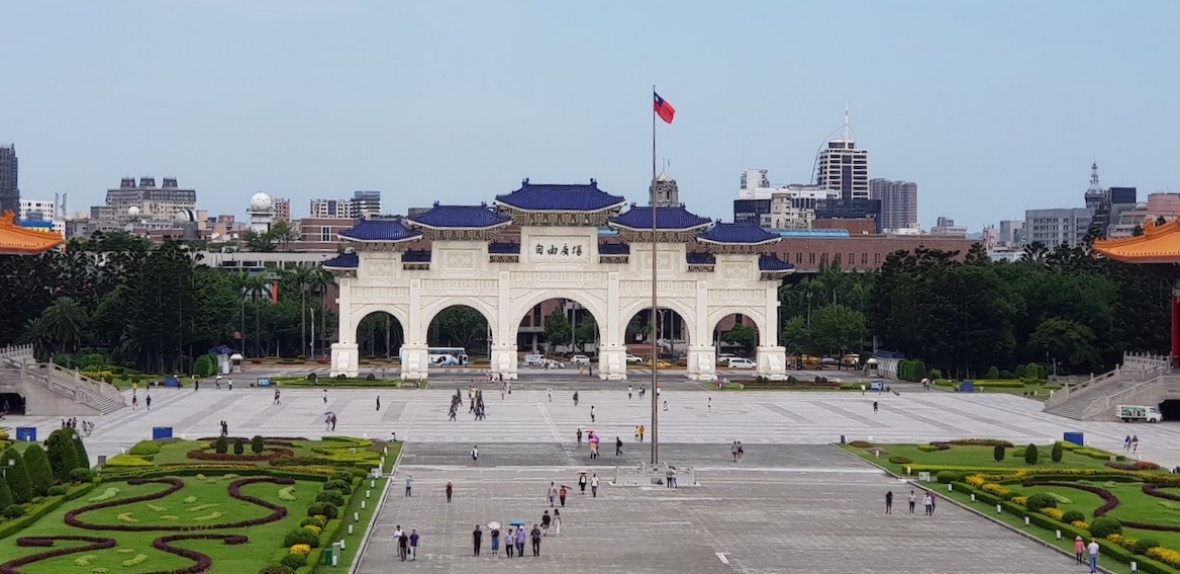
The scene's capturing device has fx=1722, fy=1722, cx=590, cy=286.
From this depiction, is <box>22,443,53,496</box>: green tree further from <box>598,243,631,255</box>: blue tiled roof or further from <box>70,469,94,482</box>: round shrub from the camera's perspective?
<box>598,243,631,255</box>: blue tiled roof

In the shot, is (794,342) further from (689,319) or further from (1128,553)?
(1128,553)

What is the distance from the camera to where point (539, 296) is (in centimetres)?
10612

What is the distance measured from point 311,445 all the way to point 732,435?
729 inches

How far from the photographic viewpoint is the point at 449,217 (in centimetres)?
10594

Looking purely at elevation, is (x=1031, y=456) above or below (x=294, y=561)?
above

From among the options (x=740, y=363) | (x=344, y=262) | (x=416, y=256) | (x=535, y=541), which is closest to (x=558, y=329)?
(x=740, y=363)

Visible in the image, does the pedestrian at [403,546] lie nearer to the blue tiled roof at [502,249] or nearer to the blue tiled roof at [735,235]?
the blue tiled roof at [502,249]

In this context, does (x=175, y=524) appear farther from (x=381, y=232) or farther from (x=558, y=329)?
Answer: (x=558, y=329)

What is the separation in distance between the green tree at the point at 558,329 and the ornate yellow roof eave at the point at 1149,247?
210ft

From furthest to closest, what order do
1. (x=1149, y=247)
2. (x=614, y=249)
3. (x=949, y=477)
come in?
(x=614, y=249) → (x=1149, y=247) → (x=949, y=477)

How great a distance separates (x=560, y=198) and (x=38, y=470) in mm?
59896

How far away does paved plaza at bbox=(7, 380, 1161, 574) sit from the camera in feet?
141

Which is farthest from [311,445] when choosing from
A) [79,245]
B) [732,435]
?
[79,245]

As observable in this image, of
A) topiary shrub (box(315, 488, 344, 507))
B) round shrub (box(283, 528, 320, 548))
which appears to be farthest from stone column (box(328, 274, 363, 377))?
round shrub (box(283, 528, 320, 548))
